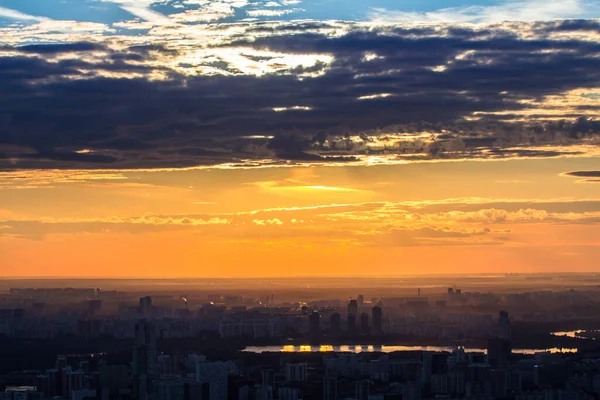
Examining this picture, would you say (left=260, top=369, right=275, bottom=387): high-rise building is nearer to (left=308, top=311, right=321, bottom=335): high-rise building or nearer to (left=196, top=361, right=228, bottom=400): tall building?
(left=196, top=361, right=228, bottom=400): tall building

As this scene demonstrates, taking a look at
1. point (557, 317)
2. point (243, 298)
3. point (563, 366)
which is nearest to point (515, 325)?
point (557, 317)

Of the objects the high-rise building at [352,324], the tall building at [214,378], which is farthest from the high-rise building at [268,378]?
the high-rise building at [352,324]

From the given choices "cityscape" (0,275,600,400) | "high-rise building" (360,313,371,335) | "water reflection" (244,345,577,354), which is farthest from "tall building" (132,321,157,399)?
"high-rise building" (360,313,371,335)

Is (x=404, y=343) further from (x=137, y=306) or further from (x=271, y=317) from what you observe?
(x=137, y=306)

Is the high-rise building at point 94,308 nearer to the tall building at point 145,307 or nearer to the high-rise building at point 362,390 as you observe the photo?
the tall building at point 145,307

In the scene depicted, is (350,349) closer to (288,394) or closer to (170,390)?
(288,394)
